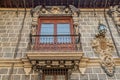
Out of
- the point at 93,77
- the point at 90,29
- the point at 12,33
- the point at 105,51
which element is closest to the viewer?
the point at 93,77

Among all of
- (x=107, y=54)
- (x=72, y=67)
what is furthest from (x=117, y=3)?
(x=72, y=67)

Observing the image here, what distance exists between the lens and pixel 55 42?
7.91 metres

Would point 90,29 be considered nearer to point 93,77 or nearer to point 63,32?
point 63,32

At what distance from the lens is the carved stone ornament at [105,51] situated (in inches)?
285

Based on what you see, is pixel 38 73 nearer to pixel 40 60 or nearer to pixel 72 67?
pixel 40 60

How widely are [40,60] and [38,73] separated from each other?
0.39 meters

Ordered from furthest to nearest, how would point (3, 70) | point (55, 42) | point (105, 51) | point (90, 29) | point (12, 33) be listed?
point (90, 29) → point (12, 33) → point (55, 42) → point (105, 51) → point (3, 70)

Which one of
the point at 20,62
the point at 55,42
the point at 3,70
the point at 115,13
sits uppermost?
the point at 115,13

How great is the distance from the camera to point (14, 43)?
26.3ft

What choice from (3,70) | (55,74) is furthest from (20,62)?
(55,74)

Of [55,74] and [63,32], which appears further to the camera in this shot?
[63,32]

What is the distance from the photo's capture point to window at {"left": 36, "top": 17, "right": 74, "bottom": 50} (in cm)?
781

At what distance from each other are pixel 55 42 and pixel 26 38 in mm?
1037

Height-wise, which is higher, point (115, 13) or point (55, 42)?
point (115, 13)
